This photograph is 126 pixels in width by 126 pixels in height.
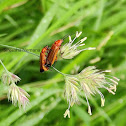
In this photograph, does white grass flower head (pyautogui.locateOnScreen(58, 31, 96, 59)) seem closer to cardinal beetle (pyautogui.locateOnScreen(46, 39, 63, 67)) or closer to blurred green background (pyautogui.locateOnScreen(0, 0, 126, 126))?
cardinal beetle (pyautogui.locateOnScreen(46, 39, 63, 67))

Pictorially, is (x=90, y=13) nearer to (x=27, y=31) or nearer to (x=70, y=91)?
(x=27, y=31)

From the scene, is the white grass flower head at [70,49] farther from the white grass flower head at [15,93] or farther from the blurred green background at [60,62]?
the blurred green background at [60,62]

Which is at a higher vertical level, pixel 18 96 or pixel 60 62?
pixel 18 96

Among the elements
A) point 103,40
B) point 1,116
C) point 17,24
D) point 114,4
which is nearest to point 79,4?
point 103,40

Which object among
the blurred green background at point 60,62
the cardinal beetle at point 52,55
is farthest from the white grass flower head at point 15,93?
the blurred green background at point 60,62

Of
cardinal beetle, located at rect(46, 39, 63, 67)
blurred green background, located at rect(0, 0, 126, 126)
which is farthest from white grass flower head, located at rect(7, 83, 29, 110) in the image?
blurred green background, located at rect(0, 0, 126, 126)

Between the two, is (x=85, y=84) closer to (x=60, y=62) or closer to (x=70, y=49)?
(x=70, y=49)

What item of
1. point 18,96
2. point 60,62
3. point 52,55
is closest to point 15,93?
point 18,96

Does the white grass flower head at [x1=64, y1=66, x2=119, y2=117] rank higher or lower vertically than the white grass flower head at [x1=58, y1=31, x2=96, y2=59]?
lower
